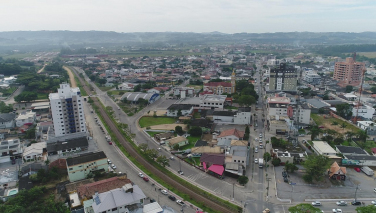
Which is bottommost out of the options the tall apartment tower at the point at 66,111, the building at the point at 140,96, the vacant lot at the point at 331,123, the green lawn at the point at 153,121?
the vacant lot at the point at 331,123

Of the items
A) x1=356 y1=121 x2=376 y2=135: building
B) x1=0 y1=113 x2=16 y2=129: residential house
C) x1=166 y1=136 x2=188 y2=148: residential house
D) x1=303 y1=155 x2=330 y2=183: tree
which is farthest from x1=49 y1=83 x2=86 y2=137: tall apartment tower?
x1=356 y1=121 x2=376 y2=135: building

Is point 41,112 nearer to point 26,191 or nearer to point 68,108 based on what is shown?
point 68,108

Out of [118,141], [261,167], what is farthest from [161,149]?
[261,167]

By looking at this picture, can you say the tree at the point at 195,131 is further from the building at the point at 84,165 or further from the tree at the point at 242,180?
the building at the point at 84,165

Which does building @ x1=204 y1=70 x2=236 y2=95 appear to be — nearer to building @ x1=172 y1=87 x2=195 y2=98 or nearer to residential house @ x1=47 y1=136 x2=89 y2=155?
building @ x1=172 y1=87 x2=195 y2=98

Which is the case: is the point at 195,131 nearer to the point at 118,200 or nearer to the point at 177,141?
the point at 177,141

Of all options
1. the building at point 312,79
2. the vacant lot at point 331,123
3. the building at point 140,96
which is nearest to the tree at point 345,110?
the vacant lot at point 331,123
